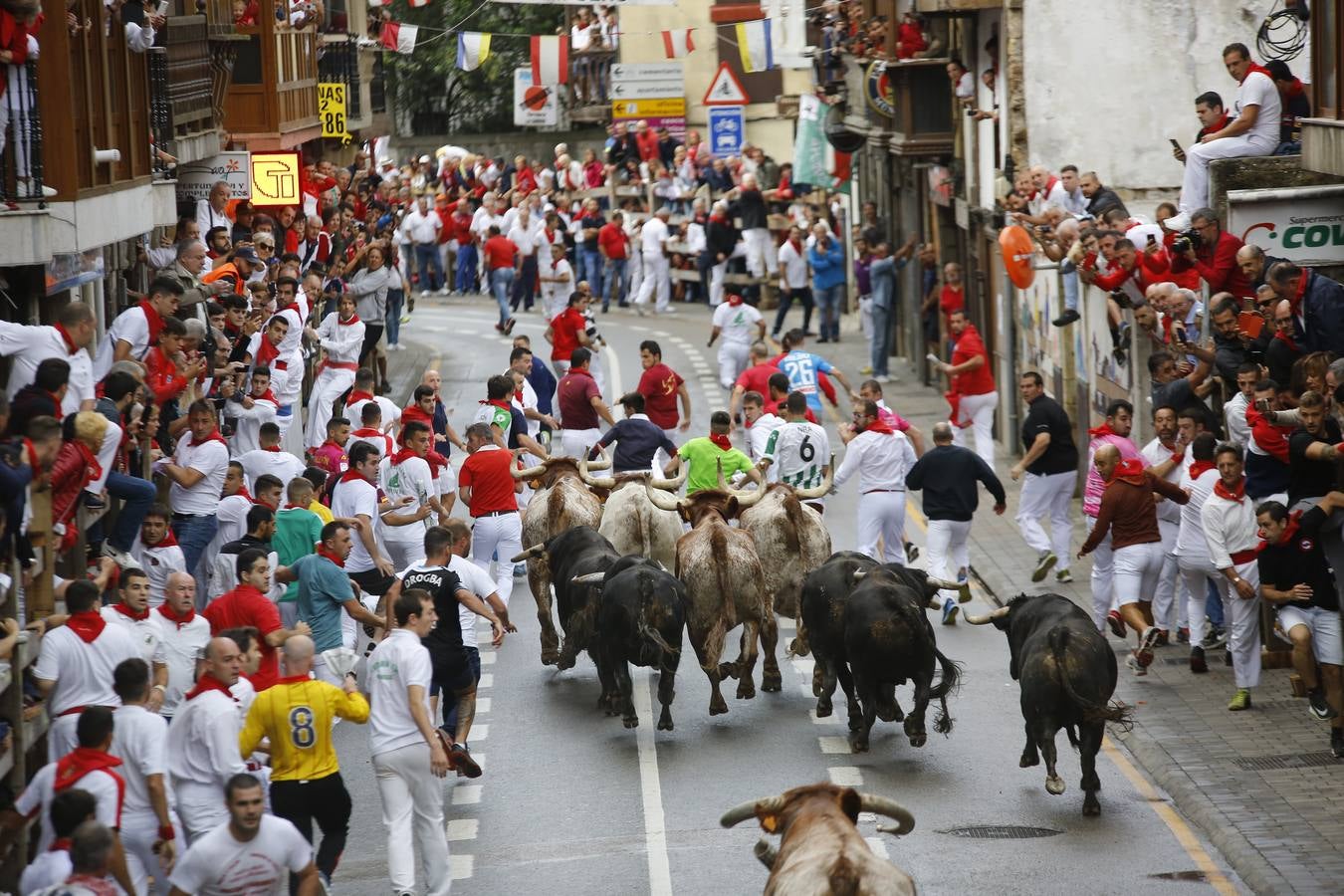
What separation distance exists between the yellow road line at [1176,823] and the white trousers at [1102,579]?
2.43 meters

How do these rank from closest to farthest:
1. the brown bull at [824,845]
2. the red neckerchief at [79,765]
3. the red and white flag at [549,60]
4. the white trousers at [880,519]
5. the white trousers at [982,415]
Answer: the brown bull at [824,845], the red neckerchief at [79,765], the white trousers at [880,519], the white trousers at [982,415], the red and white flag at [549,60]

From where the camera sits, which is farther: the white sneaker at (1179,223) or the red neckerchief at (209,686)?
the white sneaker at (1179,223)

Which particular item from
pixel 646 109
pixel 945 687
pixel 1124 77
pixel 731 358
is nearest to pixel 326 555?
pixel 945 687

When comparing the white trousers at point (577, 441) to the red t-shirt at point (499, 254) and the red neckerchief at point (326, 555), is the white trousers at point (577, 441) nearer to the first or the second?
the red neckerchief at point (326, 555)

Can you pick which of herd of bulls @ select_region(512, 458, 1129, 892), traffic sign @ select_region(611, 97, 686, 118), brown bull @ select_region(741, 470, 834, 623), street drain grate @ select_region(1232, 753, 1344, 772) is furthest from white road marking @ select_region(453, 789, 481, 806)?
traffic sign @ select_region(611, 97, 686, 118)

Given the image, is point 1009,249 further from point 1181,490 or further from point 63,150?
point 63,150

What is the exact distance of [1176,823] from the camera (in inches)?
525

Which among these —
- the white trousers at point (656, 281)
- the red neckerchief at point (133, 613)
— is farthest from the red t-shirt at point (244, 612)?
the white trousers at point (656, 281)

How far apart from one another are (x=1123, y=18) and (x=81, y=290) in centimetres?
1428

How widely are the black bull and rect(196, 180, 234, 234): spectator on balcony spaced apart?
43.0 feet

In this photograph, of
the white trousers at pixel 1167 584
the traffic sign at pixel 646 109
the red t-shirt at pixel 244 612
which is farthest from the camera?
the traffic sign at pixel 646 109

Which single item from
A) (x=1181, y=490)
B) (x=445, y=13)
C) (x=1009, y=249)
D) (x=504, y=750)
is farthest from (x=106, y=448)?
(x=445, y=13)

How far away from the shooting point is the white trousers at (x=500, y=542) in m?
18.8

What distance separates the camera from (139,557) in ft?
52.0
